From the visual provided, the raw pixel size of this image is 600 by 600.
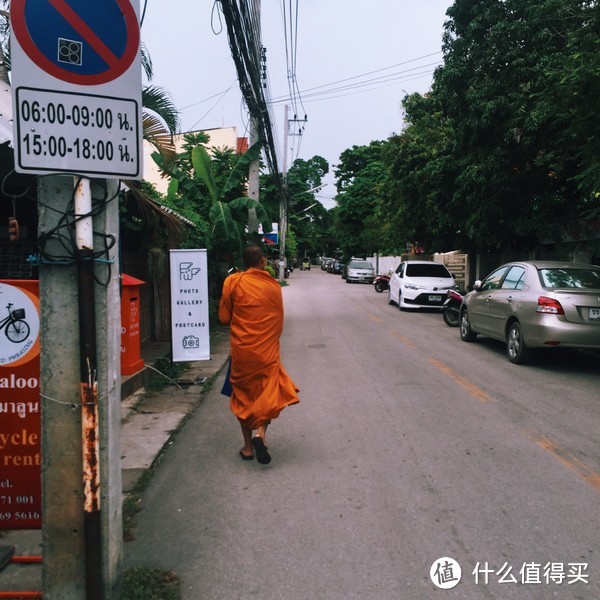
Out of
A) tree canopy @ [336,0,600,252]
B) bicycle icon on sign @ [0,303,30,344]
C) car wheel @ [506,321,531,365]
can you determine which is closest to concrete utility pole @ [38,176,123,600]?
bicycle icon on sign @ [0,303,30,344]

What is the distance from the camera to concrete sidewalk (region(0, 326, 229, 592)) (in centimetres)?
327

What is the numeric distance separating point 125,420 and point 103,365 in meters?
3.79

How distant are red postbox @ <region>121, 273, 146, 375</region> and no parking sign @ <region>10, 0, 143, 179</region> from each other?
191 inches

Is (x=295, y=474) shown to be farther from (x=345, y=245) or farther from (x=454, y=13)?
(x=345, y=245)

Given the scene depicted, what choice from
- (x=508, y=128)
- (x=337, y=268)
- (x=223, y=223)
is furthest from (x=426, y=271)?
(x=337, y=268)

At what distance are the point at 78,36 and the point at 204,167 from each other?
12.0 m

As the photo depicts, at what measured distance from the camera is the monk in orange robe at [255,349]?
4781mm

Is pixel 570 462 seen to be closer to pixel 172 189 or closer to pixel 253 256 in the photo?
pixel 253 256

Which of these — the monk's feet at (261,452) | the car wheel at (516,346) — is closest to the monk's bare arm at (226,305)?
the monk's feet at (261,452)

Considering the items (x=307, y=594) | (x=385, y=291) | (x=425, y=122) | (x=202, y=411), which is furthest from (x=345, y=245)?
(x=307, y=594)

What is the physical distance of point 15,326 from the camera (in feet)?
11.2

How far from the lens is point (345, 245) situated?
54.4 m

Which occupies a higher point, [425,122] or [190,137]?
[425,122]

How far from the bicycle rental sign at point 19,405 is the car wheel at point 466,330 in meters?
9.47
